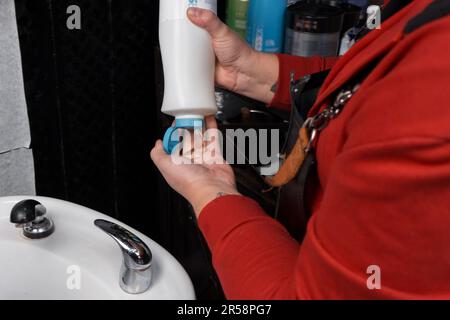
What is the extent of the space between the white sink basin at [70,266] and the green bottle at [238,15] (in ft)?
1.62

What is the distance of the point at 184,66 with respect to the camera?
0.67 m

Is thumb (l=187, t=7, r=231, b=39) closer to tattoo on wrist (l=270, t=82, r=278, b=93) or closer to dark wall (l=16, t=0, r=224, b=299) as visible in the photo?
tattoo on wrist (l=270, t=82, r=278, b=93)

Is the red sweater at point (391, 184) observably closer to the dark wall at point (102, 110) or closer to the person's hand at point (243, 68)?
the person's hand at point (243, 68)

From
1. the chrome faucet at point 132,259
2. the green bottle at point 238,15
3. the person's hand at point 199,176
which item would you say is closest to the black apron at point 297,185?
the person's hand at point 199,176

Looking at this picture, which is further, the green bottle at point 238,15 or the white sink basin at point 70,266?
the green bottle at point 238,15

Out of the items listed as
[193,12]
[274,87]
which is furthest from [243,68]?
[193,12]

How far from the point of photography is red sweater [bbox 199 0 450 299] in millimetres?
319

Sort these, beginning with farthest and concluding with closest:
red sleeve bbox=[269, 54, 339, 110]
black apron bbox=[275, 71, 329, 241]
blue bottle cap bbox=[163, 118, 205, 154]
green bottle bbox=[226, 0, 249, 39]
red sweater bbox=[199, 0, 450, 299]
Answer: green bottle bbox=[226, 0, 249, 39]
red sleeve bbox=[269, 54, 339, 110]
blue bottle cap bbox=[163, 118, 205, 154]
black apron bbox=[275, 71, 329, 241]
red sweater bbox=[199, 0, 450, 299]

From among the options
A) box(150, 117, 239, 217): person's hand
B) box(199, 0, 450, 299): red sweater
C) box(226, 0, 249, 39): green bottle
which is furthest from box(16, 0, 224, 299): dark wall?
box(199, 0, 450, 299): red sweater

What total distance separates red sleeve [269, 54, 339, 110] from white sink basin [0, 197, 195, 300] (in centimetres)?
33

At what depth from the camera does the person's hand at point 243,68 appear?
0.73 m

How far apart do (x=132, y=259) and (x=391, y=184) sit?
36 cm

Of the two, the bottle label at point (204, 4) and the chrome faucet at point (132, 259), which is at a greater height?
the bottle label at point (204, 4)
